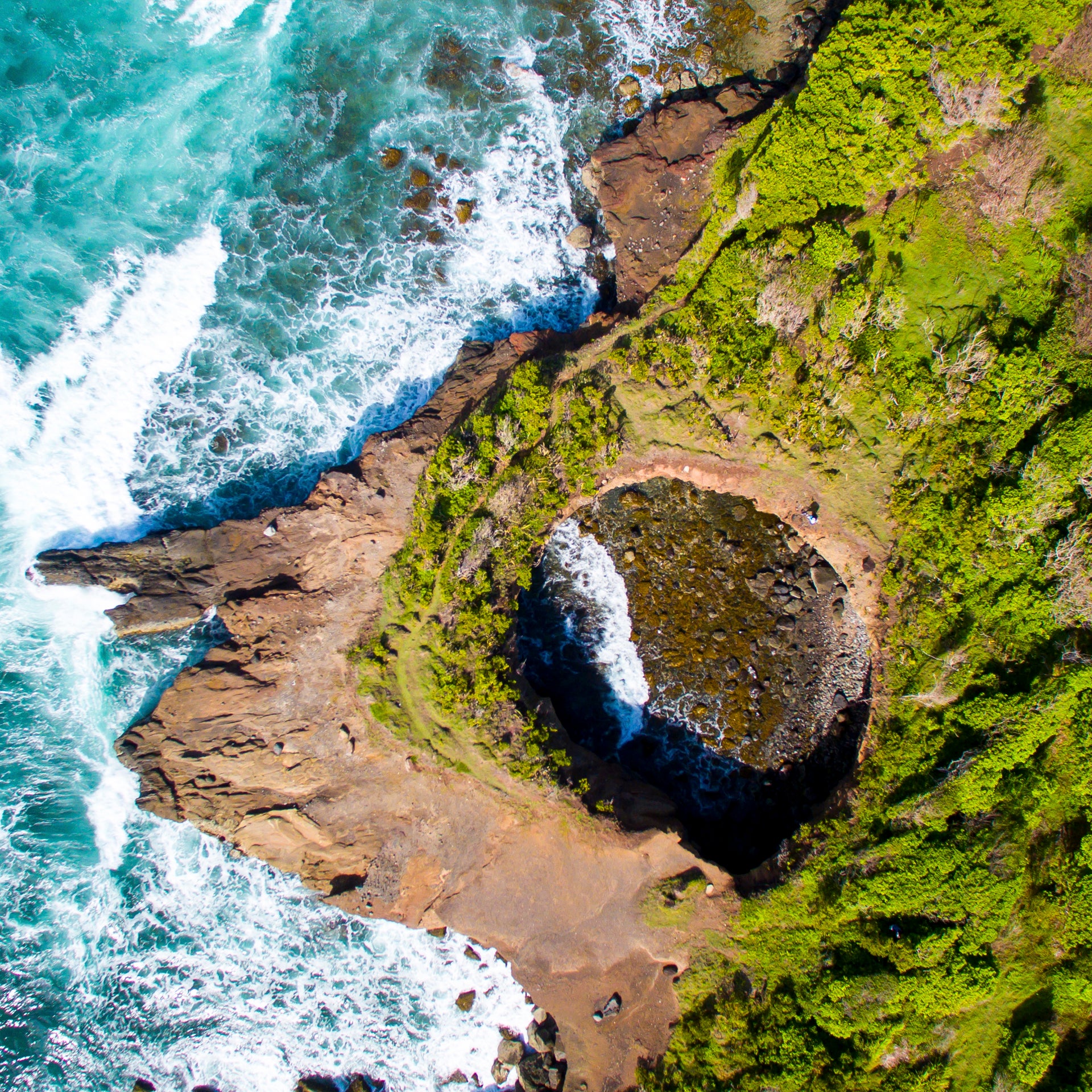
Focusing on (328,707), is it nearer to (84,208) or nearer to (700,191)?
(84,208)

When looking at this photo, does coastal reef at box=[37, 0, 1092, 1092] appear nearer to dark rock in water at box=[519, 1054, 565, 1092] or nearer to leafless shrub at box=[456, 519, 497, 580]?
leafless shrub at box=[456, 519, 497, 580]

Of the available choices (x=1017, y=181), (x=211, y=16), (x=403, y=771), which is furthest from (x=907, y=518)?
(x=211, y=16)

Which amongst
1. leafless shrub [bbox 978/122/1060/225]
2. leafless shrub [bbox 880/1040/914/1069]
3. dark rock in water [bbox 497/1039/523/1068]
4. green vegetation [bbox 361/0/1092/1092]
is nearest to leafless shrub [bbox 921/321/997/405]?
green vegetation [bbox 361/0/1092/1092]

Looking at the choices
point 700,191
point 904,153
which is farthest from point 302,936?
point 904,153

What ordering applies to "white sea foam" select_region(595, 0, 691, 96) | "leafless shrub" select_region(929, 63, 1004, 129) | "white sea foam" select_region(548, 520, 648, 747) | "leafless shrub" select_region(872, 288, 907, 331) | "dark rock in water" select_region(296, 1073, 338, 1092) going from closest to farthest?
"leafless shrub" select_region(929, 63, 1004, 129) < "leafless shrub" select_region(872, 288, 907, 331) < "white sea foam" select_region(548, 520, 648, 747) < "dark rock in water" select_region(296, 1073, 338, 1092) < "white sea foam" select_region(595, 0, 691, 96)

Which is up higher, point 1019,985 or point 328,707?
point 1019,985

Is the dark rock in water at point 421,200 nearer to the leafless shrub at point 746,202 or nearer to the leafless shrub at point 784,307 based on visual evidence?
the leafless shrub at point 746,202
